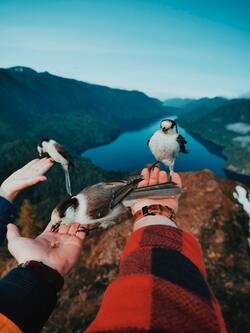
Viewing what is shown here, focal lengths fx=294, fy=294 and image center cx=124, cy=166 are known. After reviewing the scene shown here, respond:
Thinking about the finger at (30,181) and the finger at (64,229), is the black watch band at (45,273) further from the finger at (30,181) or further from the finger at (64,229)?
the finger at (30,181)

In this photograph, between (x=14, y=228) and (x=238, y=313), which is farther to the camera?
(x=238, y=313)

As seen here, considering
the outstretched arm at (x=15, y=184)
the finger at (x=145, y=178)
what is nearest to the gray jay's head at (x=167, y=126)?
the finger at (x=145, y=178)

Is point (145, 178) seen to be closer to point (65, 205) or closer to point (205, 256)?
point (65, 205)

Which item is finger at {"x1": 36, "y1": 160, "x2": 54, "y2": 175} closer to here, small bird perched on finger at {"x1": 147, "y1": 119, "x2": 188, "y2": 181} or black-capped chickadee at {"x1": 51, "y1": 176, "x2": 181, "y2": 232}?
black-capped chickadee at {"x1": 51, "y1": 176, "x2": 181, "y2": 232}

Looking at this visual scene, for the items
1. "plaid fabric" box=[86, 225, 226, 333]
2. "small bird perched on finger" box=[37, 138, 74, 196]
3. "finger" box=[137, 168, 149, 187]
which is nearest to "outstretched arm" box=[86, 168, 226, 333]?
"plaid fabric" box=[86, 225, 226, 333]

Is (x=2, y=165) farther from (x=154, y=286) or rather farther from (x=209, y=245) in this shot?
A: (x=154, y=286)

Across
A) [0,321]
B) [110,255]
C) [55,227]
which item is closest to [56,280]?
[0,321]

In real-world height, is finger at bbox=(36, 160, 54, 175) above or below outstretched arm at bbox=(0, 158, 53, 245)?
above
